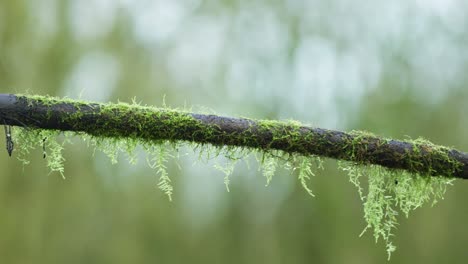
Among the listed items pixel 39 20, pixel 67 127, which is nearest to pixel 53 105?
pixel 67 127

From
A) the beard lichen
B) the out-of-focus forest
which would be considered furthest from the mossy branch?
the out-of-focus forest

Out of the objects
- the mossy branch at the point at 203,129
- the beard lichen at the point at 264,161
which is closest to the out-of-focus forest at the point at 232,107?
the beard lichen at the point at 264,161

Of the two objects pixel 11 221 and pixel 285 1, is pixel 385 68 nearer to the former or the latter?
pixel 285 1

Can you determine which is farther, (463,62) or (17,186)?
(463,62)

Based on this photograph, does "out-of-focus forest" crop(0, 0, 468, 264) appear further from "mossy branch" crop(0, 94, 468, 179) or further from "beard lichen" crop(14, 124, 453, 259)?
"mossy branch" crop(0, 94, 468, 179)

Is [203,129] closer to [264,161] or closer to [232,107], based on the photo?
[264,161]

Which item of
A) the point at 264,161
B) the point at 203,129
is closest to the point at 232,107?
the point at 264,161

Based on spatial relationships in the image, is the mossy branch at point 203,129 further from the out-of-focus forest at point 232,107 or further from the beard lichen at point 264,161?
the out-of-focus forest at point 232,107
